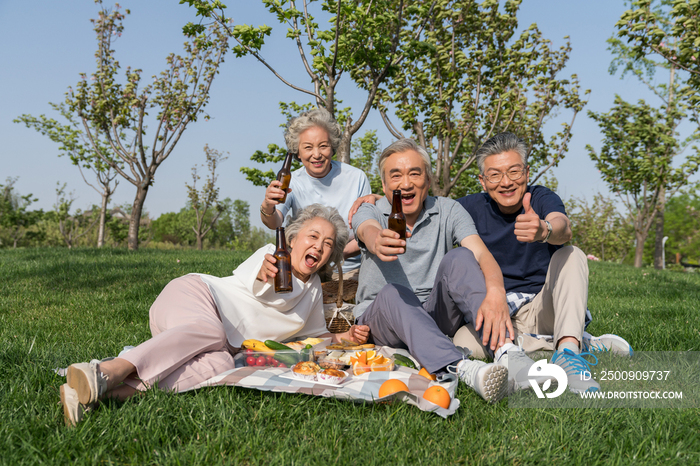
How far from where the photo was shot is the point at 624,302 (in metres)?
6.36

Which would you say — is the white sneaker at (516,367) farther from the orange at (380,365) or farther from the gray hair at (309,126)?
the gray hair at (309,126)

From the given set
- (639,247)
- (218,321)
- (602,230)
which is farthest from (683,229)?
(218,321)

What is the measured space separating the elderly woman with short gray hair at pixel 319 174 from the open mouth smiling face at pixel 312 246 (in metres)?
0.80

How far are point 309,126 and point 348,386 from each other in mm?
2717

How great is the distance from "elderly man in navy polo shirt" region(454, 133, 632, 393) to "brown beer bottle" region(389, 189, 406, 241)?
764 millimetres

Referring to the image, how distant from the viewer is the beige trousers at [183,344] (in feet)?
8.05

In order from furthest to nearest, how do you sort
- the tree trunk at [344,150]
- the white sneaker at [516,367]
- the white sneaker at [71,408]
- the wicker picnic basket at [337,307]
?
the tree trunk at [344,150], the wicker picnic basket at [337,307], the white sneaker at [516,367], the white sneaker at [71,408]

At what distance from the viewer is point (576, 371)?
2717 millimetres

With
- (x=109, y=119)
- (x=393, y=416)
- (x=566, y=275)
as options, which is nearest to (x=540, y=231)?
(x=566, y=275)

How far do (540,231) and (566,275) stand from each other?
0.50m

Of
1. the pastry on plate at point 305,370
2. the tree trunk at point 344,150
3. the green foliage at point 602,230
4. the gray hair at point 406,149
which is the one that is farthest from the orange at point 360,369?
the green foliage at point 602,230

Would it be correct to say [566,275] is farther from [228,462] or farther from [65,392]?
[65,392]

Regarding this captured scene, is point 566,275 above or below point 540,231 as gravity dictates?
below

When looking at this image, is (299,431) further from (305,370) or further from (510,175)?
(510,175)
